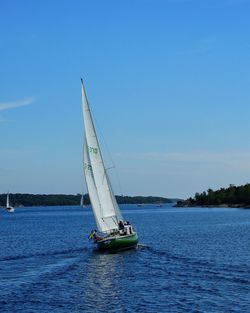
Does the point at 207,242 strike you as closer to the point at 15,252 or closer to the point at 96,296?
the point at 15,252

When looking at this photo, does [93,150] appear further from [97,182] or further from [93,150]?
[97,182]

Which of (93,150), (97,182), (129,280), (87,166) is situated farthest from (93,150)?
(129,280)

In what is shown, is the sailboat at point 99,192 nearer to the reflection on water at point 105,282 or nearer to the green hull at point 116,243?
the green hull at point 116,243

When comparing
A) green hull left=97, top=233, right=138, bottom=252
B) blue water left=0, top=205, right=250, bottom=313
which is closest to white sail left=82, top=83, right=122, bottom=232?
green hull left=97, top=233, right=138, bottom=252

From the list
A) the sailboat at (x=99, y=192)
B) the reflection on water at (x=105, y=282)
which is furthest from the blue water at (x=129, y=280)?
the sailboat at (x=99, y=192)

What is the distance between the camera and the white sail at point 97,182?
63.6 metres

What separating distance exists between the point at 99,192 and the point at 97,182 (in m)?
1.16

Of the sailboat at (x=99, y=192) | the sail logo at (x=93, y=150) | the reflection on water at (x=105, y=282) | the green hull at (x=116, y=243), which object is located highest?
the sail logo at (x=93, y=150)

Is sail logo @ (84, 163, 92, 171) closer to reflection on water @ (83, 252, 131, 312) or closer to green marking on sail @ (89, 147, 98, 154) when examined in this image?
green marking on sail @ (89, 147, 98, 154)

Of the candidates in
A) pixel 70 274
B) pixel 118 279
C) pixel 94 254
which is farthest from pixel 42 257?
pixel 118 279

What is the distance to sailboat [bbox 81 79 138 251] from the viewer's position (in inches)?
2480

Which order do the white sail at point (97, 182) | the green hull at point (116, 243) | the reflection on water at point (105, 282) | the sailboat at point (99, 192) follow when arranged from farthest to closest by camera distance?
the white sail at point (97, 182) → the sailboat at point (99, 192) → the green hull at point (116, 243) → the reflection on water at point (105, 282)

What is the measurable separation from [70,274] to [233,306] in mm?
17264

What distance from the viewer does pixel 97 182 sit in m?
64.1
